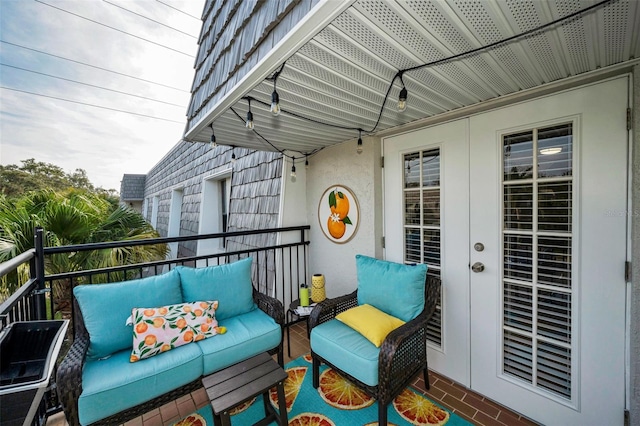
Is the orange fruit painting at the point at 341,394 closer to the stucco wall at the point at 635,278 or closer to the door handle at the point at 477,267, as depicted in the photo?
the door handle at the point at 477,267

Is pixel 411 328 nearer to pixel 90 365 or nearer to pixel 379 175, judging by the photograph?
pixel 379 175

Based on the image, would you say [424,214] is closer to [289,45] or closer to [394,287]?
[394,287]

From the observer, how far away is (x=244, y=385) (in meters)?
1.47

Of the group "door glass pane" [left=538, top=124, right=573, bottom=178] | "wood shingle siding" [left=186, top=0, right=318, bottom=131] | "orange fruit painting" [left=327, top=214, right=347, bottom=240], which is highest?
"wood shingle siding" [left=186, top=0, right=318, bottom=131]

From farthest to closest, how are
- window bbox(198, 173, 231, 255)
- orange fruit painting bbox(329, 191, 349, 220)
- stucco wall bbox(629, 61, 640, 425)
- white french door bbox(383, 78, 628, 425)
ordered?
window bbox(198, 173, 231, 255) → orange fruit painting bbox(329, 191, 349, 220) → white french door bbox(383, 78, 628, 425) → stucco wall bbox(629, 61, 640, 425)

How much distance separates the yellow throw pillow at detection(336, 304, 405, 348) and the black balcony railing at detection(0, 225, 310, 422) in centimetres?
131

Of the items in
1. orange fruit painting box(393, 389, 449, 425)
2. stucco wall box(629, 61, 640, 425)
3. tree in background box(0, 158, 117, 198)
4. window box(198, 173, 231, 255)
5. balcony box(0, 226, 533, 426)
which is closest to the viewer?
stucco wall box(629, 61, 640, 425)

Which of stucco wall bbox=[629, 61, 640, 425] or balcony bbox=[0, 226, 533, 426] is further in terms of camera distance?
balcony bbox=[0, 226, 533, 426]

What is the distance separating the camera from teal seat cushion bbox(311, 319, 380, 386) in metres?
1.67

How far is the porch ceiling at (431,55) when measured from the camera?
3.25 ft

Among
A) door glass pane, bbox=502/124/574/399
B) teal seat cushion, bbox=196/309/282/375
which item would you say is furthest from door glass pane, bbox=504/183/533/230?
teal seat cushion, bbox=196/309/282/375

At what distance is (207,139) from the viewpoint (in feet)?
9.07

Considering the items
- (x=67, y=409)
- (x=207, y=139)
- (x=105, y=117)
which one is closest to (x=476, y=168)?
(x=207, y=139)

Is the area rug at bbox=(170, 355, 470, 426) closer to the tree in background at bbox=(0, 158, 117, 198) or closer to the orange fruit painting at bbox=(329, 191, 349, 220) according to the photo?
the orange fruit painting at bbox=(329, 191, 349, 220)
